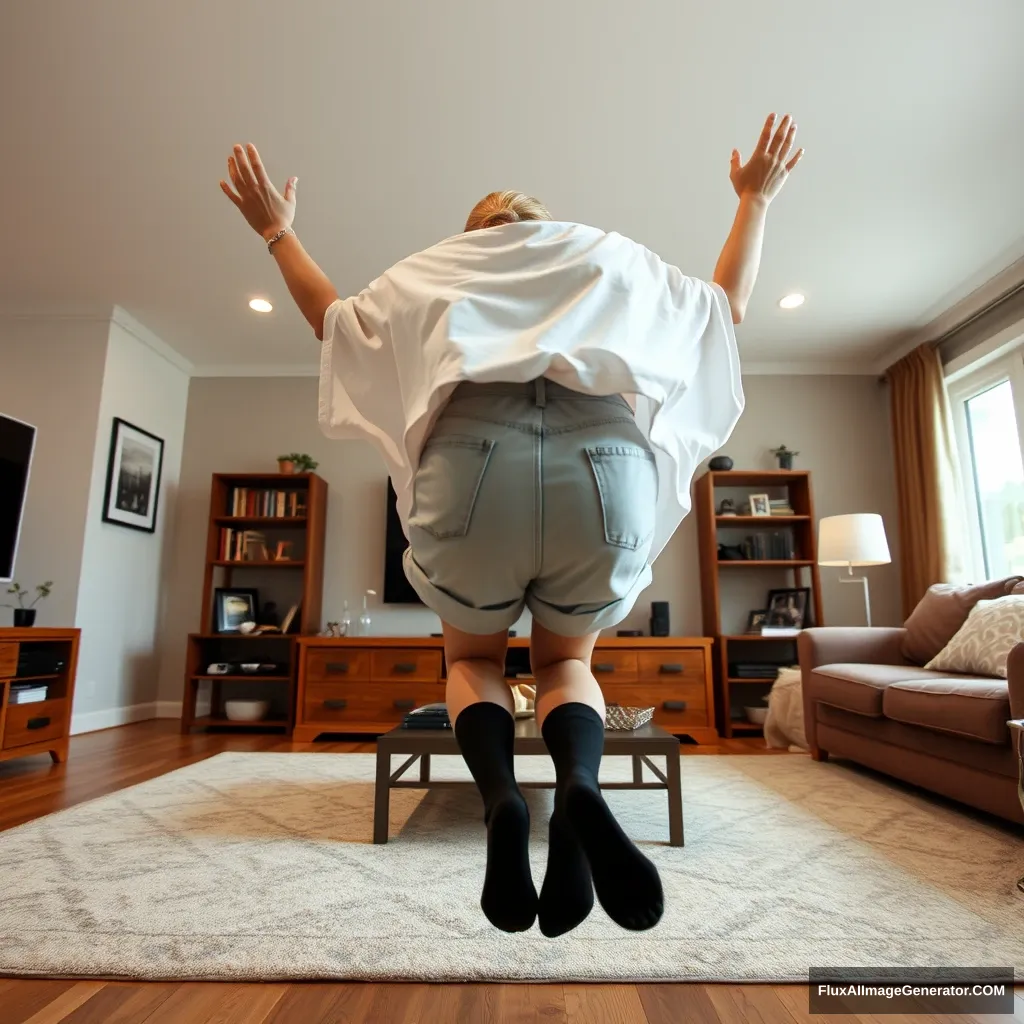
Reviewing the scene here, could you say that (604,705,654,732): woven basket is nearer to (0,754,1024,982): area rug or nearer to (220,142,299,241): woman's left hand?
(0,754,1024,982): area rug

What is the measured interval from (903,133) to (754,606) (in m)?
3.01

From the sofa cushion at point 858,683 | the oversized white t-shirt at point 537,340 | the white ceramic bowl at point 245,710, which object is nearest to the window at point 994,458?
the sofa cushion at point 858,683

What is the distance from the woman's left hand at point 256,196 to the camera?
112 cm

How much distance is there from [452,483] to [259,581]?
4717 millimetres

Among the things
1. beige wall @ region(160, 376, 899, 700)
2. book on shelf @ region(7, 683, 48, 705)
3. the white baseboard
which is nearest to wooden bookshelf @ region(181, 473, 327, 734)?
beige wall @ region(160, 376, 899, 700)

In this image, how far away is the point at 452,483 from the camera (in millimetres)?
815

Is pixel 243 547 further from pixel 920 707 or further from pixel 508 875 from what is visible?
pixel 508 875

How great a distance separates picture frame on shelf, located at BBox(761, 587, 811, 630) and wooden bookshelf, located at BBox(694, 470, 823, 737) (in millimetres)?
43

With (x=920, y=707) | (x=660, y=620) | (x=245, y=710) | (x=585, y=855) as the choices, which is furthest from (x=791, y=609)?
(x=585, y=855)

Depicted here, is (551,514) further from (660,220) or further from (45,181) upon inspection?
(45,181)

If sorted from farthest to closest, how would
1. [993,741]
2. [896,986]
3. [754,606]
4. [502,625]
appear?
[754,606] < [993,741] < [896,986] < [502,625]

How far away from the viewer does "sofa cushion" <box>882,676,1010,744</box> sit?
2.08 m

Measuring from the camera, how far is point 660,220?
3.60 metres

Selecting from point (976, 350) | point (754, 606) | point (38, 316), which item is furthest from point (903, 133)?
point (38, 316)
